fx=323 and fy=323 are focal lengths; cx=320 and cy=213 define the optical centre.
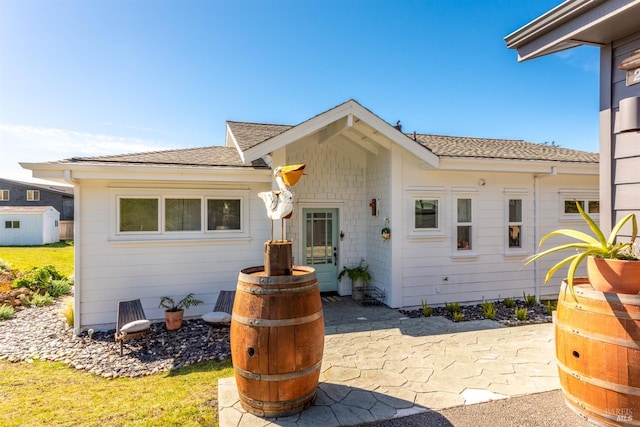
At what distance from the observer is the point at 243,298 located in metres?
3.00

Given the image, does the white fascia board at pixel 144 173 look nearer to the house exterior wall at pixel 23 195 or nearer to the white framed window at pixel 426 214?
the white framed window at pixel 426 214

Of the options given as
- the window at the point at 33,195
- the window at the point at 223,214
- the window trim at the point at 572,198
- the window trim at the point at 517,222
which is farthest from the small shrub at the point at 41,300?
the window at the point at 33,195

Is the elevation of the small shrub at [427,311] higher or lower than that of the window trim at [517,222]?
lower

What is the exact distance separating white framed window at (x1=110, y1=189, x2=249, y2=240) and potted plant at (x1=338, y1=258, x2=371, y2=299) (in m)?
2.90

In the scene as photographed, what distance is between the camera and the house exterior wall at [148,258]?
5.99m

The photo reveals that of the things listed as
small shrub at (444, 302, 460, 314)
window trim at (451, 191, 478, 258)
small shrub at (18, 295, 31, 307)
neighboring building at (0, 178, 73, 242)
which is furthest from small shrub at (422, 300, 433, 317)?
neighboring building at (0, 178, 73, 242)

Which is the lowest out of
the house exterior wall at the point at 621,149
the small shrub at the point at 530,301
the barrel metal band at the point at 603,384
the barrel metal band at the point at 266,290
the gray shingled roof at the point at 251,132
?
the small shrub at the point at 530,301

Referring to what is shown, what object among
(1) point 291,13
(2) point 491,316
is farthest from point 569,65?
(2) point 491,316

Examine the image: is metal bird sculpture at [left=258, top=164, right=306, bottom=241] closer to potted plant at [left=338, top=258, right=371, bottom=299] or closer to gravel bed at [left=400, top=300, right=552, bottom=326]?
gravel bed at [left=400, top=300, right=552, bottom=326]

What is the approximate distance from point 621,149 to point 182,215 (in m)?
6.73

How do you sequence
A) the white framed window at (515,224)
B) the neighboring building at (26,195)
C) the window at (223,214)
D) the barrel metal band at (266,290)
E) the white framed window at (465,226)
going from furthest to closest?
the neighboring building at (26,195) < the white framed window at (515,224) < the white framed window at (465,226) < the window at (223,214) < the barrel metal band at (266,290)

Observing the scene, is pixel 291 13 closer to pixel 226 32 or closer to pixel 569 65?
pixel 226 32

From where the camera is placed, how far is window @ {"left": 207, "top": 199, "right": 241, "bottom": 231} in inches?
266

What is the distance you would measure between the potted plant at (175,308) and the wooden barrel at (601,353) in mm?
5751
